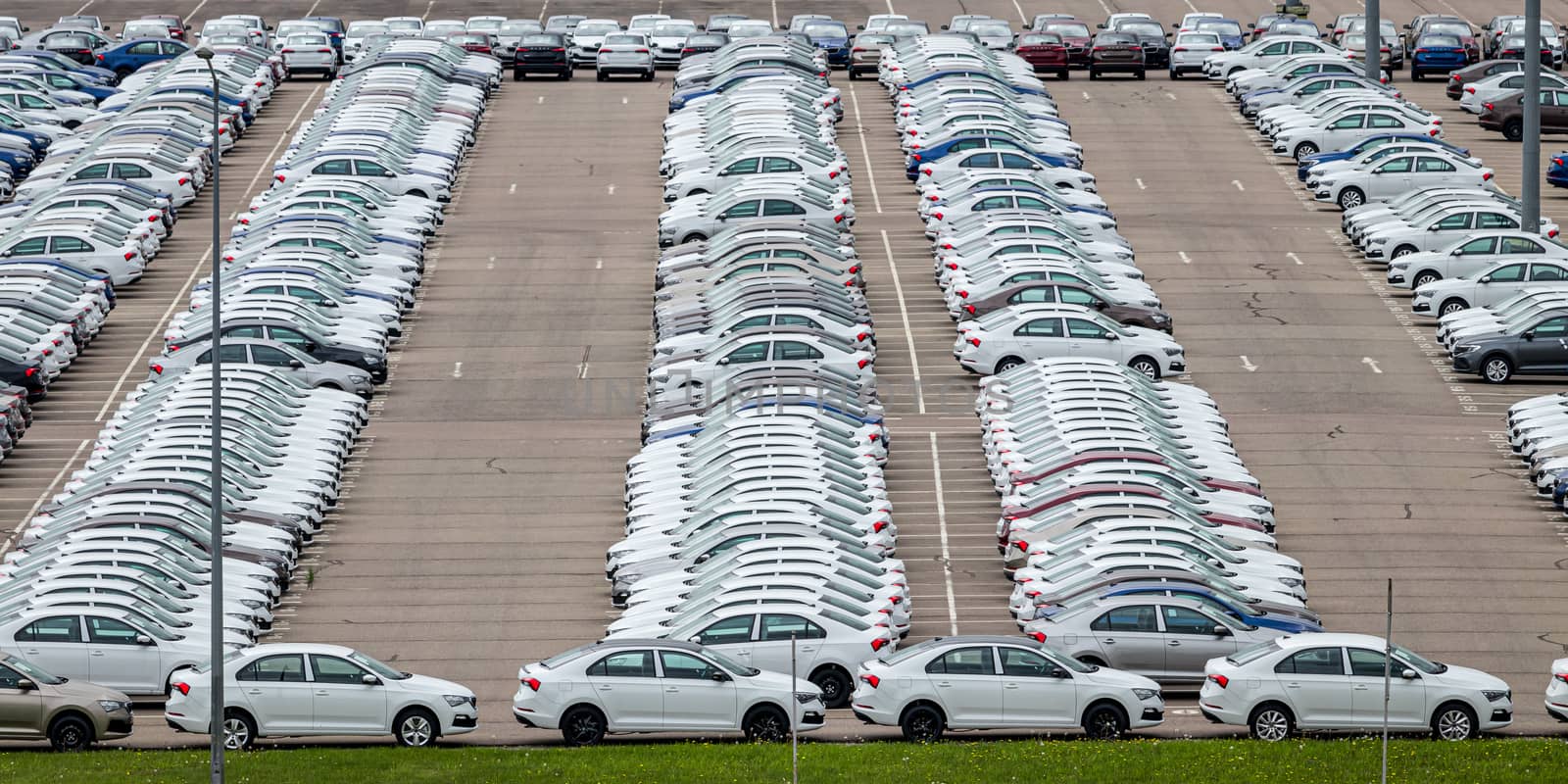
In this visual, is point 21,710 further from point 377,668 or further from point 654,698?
point 654,698

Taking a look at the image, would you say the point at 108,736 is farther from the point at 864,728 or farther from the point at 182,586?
the point at 864,728

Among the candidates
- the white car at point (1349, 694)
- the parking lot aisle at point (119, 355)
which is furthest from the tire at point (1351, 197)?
the white car at point (1349, 694)

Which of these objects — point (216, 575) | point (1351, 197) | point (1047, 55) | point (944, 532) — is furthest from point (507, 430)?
point (1047, 55)

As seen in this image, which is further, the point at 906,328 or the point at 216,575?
the point at 906,328

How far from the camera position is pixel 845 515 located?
41.3 m

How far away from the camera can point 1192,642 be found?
35.7m

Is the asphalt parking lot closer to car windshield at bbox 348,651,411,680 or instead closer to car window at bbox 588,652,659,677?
car windshield at bbox 348,651,411,680

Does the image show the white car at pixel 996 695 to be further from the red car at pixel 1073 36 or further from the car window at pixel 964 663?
the red car at pixel 1073 36

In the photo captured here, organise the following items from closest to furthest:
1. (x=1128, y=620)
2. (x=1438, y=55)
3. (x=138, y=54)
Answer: (x=1128, y=620)
(x=1438, y=55)
(x=138, y=54)

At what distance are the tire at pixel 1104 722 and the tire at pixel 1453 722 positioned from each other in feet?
12.0

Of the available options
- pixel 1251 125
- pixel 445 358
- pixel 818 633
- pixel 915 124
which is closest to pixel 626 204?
pixel 915 124

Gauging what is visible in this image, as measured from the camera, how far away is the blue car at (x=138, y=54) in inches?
3275

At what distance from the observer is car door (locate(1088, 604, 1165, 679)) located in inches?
1406

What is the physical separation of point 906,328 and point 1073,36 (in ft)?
98.1
